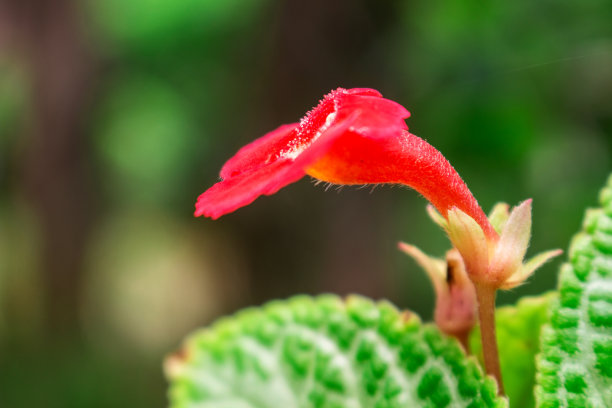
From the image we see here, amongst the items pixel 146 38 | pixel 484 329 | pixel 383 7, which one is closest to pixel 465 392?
pixel 484 329

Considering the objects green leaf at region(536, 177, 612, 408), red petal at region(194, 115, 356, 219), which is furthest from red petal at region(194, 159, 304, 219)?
green leaf at region(536, 177, 612, 408)

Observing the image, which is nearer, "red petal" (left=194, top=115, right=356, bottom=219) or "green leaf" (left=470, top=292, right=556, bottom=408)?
"red petal" (left=194, top=115, right=356, bottom=219)

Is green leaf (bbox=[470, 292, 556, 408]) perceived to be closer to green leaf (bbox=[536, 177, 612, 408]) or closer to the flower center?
green leaf (bbox=[536, 177, 612, 408])

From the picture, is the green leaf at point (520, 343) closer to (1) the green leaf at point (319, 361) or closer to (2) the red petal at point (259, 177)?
(1) the green leaf at point (319, 361)

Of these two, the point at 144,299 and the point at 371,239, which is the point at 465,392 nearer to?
the point at 371,239

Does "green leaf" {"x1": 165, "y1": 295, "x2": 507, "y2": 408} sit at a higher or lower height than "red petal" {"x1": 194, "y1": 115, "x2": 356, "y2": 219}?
lower

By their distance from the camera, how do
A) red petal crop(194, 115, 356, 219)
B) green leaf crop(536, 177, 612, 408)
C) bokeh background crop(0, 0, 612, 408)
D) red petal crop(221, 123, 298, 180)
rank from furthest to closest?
1. bokeh background crop(0, 0, 612, 408)
2. red petal crop(221, 123, 298, 180)
3. green leaf crop(536, 177, 612, 408)
4. red petal crop(194, 115, 356, 219)

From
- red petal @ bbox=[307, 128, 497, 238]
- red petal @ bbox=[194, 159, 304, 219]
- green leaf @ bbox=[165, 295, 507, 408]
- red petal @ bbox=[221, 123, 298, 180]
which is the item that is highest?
red petal @ bbox=[221, 123, 298, 180]
